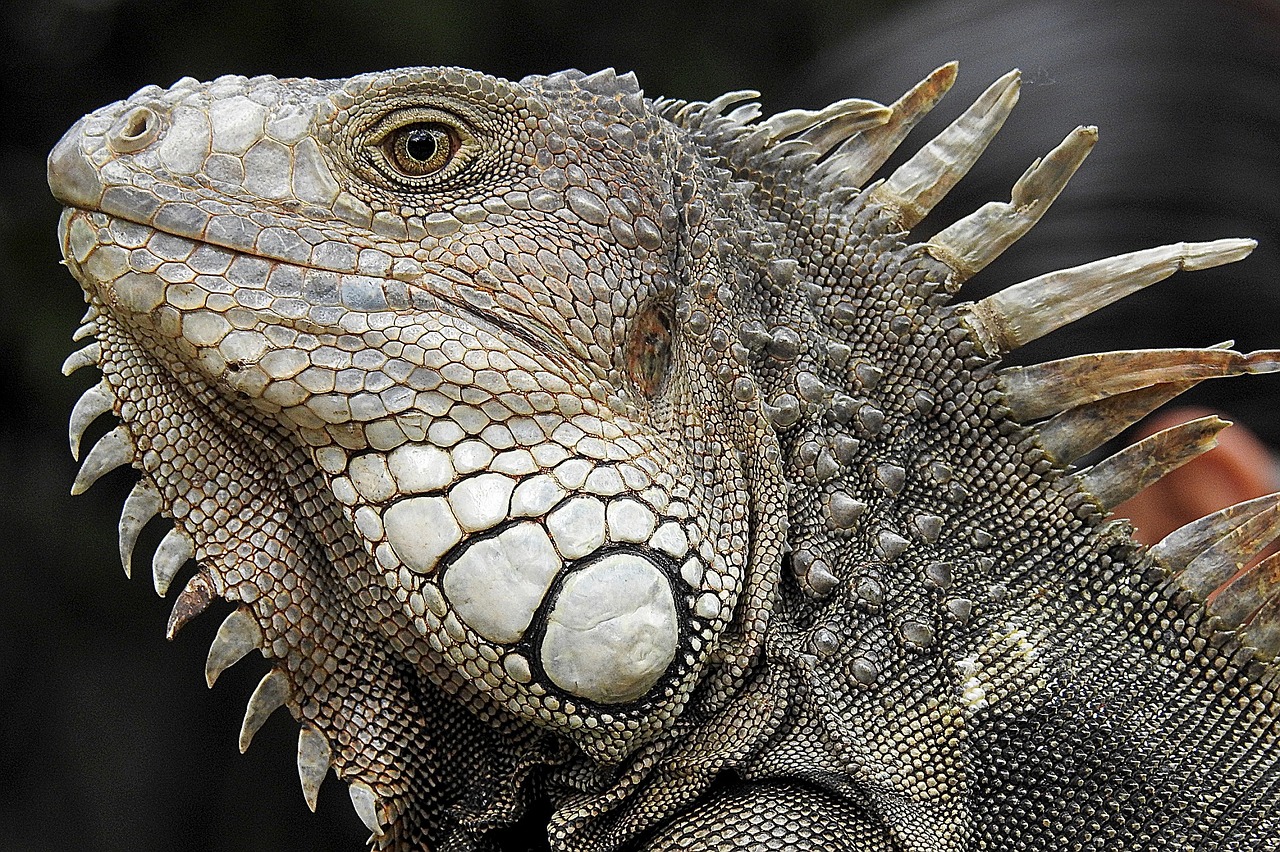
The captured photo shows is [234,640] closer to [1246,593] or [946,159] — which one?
[946,159]

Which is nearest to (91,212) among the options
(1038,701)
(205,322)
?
(205,322)

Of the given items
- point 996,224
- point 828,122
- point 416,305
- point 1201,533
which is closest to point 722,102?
point 828,122

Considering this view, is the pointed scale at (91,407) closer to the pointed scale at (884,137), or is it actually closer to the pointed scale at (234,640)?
the pointed scale at (234,640)

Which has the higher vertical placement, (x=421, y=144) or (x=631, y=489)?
(x=421, y=144)

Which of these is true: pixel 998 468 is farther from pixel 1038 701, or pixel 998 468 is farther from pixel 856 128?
pixel 856 128

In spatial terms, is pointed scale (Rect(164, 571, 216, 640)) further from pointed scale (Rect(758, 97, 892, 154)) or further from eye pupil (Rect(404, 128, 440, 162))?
pointed scale (Rect(758, 97, 892, 154))

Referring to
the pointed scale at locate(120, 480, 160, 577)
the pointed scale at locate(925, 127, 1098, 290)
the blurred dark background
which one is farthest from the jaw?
the blurred dark background
